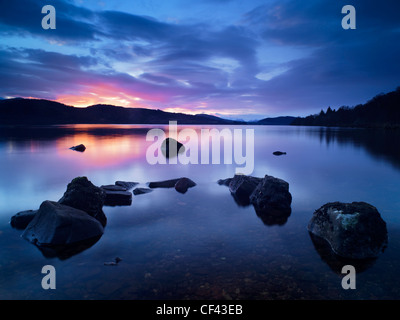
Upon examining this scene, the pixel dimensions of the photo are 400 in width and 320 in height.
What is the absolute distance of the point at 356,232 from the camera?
713 cm

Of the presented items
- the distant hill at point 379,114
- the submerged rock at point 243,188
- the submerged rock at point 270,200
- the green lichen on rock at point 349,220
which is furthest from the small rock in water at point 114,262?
the distant hill at point 379,114

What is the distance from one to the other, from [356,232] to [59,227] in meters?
9.10

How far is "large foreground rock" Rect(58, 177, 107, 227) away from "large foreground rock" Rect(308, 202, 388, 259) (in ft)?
27.0

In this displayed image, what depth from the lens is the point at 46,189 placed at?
15.0m

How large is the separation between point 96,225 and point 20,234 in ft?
8.46

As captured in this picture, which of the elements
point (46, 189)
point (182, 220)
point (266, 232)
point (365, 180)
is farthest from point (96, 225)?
point (365, 180)

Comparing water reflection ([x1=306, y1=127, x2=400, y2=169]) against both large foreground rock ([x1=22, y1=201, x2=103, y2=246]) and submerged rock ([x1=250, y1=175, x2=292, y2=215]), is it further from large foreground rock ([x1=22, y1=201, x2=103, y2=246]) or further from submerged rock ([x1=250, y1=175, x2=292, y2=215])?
large foreground rock ([x1=22, y1=201, x2=103, y2=246])

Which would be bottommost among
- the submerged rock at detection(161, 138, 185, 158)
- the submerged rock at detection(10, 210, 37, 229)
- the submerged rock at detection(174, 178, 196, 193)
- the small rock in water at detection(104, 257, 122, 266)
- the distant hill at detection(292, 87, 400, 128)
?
the small rock in water at detection(104, 257, 122, 266)

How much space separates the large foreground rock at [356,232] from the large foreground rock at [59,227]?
7.81m

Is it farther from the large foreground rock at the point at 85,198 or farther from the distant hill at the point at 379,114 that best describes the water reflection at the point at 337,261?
the distant hill at the point at 379,114

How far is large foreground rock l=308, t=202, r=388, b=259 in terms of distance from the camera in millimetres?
7039

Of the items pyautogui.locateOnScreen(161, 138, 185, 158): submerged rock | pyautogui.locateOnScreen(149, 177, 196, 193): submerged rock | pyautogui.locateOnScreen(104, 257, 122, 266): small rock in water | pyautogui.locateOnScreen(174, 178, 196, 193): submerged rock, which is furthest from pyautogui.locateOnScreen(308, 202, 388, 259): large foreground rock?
pyautogui.locateOnScreen(161, 138, 185, 158): submerged rock

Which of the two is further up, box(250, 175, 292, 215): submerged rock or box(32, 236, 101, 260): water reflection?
box(250, 175, 292, 215): submerged rock

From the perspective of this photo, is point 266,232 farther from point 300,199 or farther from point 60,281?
point 60,281
